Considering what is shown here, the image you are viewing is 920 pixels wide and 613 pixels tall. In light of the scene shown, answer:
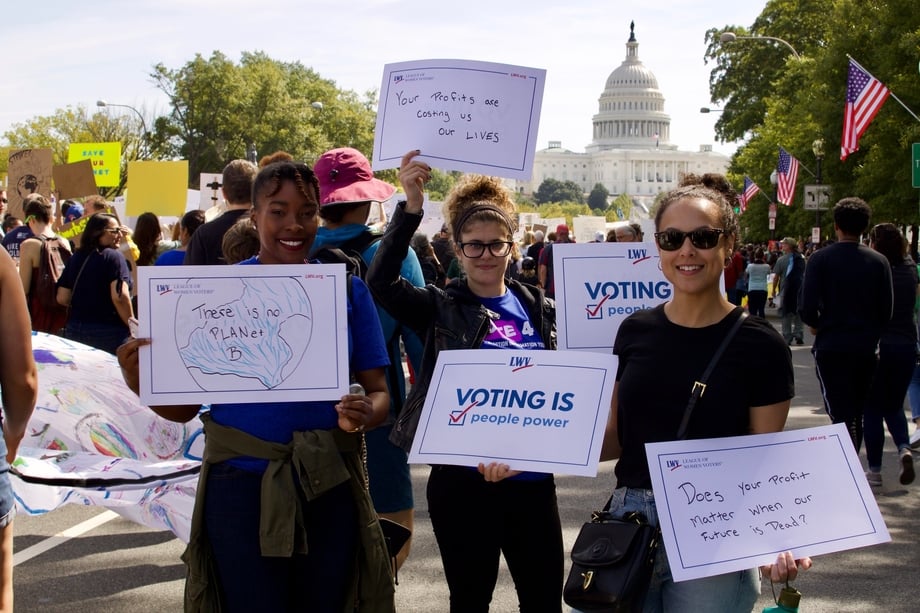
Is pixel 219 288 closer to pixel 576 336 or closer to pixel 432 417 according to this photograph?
pixel 432 417

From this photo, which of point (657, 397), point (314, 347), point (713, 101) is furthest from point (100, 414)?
point (713, 101)

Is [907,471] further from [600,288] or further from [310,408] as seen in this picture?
[310,408]

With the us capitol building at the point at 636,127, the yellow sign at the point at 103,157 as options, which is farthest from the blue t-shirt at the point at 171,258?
the us capitol building at the point at 636,127

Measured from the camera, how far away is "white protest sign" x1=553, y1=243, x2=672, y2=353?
12.5ft

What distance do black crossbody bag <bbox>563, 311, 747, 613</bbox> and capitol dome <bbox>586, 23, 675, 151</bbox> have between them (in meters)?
190

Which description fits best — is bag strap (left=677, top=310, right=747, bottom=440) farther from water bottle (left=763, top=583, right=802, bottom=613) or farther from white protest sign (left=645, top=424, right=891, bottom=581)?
water bottle (left=763, top=583, right=802, bottom=613)

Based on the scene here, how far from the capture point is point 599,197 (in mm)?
194375

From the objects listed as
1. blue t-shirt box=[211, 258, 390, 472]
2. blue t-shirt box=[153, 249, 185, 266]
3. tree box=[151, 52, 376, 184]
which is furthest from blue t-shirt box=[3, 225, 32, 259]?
tree box=[151, 52, 376, 184]

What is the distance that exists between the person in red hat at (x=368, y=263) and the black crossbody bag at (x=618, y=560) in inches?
51.6

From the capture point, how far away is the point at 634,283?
3963 mm

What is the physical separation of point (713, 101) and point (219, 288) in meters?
55.5

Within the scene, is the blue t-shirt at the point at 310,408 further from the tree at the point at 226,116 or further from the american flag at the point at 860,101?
the tree at the point at 226,116

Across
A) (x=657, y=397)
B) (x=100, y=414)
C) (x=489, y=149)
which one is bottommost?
(x=100, y=414)

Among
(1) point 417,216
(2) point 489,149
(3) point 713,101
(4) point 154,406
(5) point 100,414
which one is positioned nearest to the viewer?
(4) point 154,406
